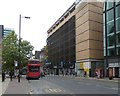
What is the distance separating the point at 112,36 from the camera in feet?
223

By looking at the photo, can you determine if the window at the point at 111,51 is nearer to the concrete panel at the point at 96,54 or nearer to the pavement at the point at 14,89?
the concrete panel at the point at 96,54

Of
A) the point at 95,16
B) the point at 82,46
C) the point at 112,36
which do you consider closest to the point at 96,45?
the point at 82,46

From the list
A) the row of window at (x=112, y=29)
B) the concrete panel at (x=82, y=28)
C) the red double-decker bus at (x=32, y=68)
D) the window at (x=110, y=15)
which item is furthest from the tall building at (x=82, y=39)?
the red double-decker bus at (x=32, y=68)

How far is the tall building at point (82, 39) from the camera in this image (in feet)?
268

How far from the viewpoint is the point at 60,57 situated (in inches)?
4791

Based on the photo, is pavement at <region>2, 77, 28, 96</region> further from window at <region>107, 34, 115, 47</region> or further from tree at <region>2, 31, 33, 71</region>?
window at <region>107, 34, 115, 47</region>

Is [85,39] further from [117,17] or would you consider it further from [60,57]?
[60,57]

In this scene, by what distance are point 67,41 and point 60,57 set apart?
44.3 ft

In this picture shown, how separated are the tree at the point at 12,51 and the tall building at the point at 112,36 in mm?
18162

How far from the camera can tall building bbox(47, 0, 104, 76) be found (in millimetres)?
81625

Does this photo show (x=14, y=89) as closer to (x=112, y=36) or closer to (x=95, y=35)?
(x=112, y=36)

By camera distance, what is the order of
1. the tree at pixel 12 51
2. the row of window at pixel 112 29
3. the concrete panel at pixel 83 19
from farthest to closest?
the concrete panel at pixel 83 19 → the row of window at pixel 112 29 → the tree at pixel 12 51

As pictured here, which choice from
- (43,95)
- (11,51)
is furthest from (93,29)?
(43,95)

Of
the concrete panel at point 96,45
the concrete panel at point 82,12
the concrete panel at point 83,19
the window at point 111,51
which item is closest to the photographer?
the window at point 111,51
